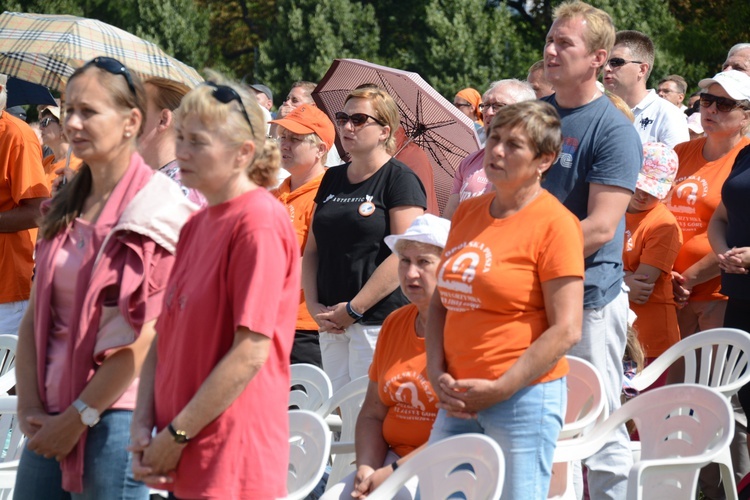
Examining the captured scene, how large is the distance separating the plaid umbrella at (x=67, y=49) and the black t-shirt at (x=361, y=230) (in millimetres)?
916

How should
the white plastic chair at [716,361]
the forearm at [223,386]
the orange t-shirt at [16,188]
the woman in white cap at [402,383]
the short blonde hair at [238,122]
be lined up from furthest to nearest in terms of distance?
the orange t-shirt at [16,188]
the white plastic chair at [716,361]
the woman in white cap at [402,383]
the short blonde hair at [238,122]
the forearm at [223,386]

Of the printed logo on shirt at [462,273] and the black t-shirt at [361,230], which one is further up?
the printed logo on shirt at [462,273]

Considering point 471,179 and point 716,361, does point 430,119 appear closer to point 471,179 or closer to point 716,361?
point 471,179

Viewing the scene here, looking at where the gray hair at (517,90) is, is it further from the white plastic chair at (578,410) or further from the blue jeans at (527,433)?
the blue jeans at (527,433)

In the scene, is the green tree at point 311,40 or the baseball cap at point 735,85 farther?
the green tree at point 311,40

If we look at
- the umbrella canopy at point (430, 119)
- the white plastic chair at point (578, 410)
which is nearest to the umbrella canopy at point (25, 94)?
the umbrella canopy at point (430, 119)

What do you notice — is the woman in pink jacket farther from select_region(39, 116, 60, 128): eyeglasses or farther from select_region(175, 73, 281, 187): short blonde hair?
select_region(39, 116, 60, 128): eyeglasses

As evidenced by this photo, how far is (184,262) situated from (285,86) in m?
24.2

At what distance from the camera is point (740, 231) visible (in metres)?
5.52

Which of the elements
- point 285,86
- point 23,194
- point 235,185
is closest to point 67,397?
point 235,185

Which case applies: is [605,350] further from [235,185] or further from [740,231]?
[235,185]

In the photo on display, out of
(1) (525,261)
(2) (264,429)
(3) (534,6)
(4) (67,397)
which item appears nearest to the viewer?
(2) (264,429)

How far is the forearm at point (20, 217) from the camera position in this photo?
20.3 ft

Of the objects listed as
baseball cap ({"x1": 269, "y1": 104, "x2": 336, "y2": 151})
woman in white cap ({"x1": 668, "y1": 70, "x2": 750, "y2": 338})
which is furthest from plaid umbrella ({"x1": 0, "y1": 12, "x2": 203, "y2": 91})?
woman in white cap ({"x1": 668, "y1": 70, "x2": 750, "y2": 338})
